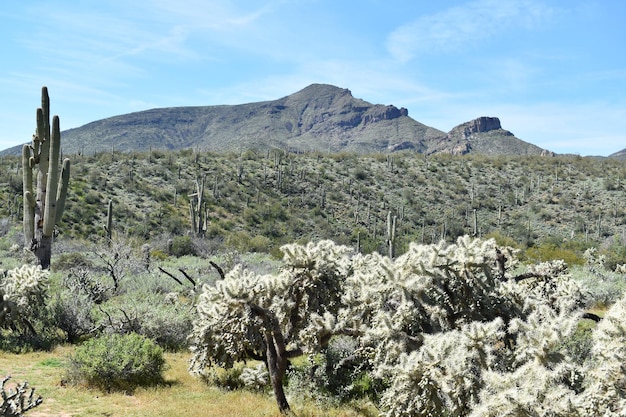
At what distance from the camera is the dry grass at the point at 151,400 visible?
26.0ft

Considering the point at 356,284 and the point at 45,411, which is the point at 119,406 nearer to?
the point at 45,411

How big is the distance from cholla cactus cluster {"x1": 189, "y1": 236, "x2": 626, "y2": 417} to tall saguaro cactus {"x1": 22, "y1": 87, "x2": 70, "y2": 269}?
8549 mm

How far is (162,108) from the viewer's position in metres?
193

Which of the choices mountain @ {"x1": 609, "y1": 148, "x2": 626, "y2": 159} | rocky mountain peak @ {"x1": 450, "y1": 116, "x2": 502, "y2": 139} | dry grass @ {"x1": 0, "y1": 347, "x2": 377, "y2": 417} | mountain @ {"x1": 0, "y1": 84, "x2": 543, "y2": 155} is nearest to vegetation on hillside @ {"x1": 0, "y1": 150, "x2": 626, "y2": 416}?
dry grass @ {"x1": 0, "y1": 347, "x2": 377, "y2": 417}

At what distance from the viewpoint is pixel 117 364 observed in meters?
9.32

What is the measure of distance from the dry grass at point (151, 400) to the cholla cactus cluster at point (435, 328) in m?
0.78

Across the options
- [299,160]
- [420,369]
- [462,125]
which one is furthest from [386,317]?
[462,125]

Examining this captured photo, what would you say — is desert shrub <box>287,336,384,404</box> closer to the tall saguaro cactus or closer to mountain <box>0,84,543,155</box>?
the tall saguaro cactus

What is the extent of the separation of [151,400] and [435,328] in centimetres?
533

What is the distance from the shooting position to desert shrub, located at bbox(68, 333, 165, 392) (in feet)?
30.1

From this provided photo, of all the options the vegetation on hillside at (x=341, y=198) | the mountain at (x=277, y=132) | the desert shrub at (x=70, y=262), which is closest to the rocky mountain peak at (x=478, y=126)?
the mountain at (x=277, y=132)

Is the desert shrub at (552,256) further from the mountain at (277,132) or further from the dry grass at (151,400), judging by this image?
the mountain at (277,132)

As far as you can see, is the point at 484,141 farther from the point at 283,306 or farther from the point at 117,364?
the point at 117,364

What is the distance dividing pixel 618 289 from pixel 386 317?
53.0 feet
